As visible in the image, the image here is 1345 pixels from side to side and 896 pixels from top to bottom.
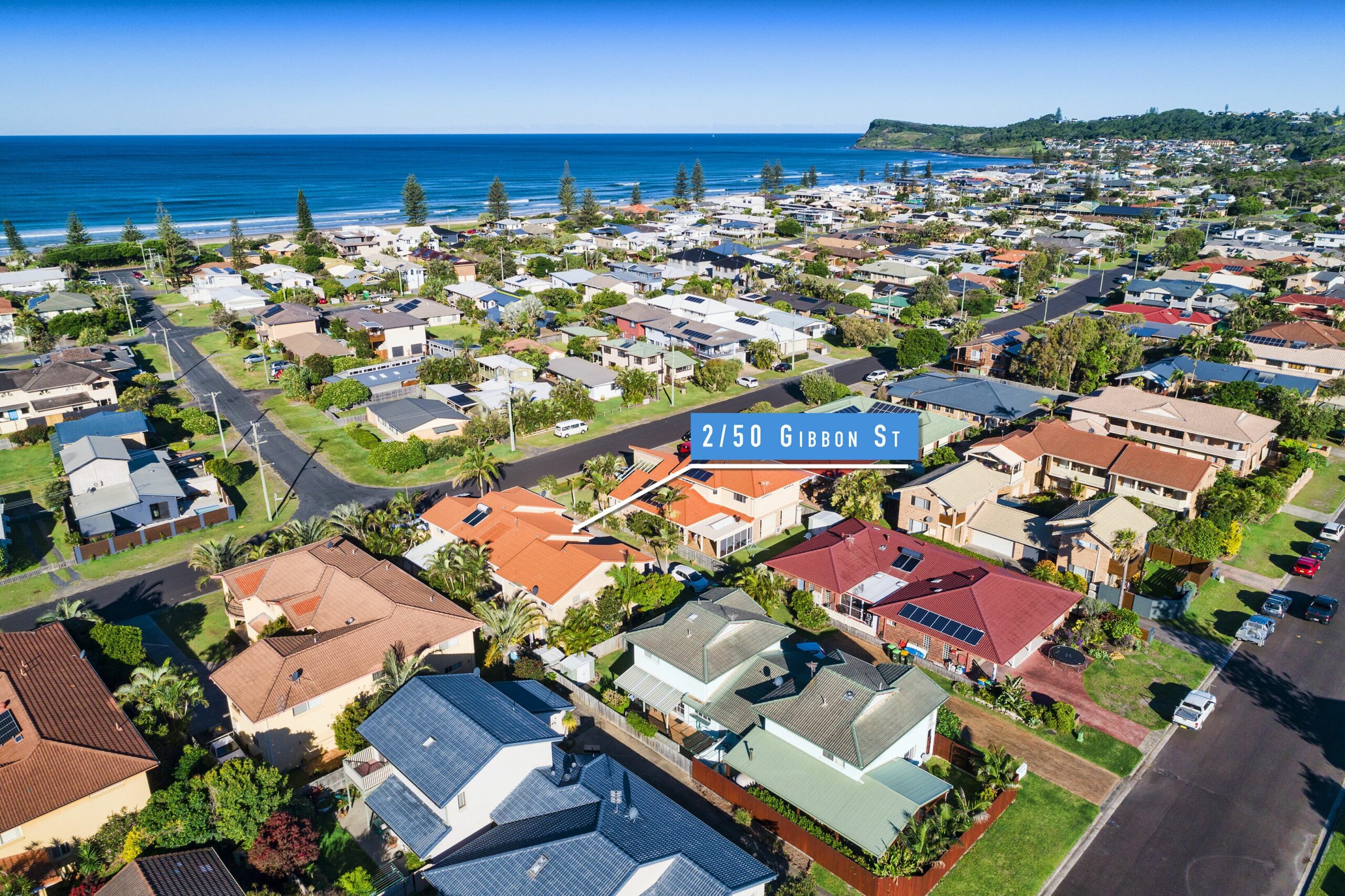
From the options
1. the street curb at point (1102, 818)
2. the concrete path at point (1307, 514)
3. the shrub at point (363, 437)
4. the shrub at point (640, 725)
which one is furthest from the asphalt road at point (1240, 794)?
the shrub at point (363, 437)

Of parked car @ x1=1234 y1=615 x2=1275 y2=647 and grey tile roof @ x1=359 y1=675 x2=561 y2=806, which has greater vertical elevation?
grey tile roof @ x1=359 y1=675 x2=561 y2=806

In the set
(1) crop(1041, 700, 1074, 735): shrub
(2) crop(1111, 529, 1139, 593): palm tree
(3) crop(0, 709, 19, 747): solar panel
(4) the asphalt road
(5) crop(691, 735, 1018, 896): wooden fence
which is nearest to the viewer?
(5) crop(691, 735, 1018, 896): wooden fence

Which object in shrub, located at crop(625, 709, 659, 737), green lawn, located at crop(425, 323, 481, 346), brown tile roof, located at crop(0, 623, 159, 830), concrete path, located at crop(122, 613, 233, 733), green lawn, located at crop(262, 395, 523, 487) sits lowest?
concrete path, located at crop(122, 613, 233, 733)

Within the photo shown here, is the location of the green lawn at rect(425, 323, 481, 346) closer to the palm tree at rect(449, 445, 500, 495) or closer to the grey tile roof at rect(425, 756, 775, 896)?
the palm tree at rect(449, 445, 500, 495)

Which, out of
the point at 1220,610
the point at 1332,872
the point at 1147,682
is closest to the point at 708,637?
the point at 1147,682

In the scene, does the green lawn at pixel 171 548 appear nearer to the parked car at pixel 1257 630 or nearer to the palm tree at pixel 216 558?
the palm tree at pixel 216 558

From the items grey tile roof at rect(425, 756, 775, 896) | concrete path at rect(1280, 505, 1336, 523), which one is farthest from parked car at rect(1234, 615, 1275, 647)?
grey tile roof at rect(425, 756, 775, 896)
